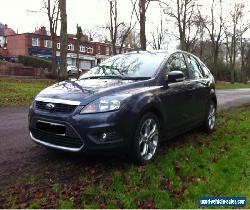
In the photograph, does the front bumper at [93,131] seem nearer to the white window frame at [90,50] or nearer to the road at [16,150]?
the road at [16,150]

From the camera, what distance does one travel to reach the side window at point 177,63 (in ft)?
22.6

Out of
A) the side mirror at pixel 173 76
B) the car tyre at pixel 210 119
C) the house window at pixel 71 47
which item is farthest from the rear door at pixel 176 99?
the house window at pixel 71 47

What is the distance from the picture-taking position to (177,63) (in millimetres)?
7195

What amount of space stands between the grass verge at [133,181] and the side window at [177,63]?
138 centimetres

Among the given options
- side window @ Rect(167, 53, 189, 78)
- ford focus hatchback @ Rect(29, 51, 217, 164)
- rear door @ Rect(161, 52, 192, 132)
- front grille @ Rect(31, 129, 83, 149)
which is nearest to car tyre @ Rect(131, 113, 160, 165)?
ford focus hatchback @ Rect(29, 51, 217, 164)

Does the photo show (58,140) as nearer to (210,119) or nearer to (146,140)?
(146,140)

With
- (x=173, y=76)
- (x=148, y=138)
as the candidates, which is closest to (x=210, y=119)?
(x=173, y=76)

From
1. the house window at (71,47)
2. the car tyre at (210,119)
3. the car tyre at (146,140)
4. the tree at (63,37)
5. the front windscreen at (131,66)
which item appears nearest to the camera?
the car tyre at (146,140)

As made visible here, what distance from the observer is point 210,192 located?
511 centimetres

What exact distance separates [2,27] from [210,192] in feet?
299

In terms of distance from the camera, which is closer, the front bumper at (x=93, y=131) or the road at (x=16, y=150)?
the front bumper at (x=93, y=131)

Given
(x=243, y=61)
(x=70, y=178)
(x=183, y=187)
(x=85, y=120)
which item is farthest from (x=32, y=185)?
(x=243, y=61)

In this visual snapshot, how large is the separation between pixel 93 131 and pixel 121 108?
0.47 m

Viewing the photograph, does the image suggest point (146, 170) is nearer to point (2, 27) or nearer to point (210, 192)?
point (210, 192)
